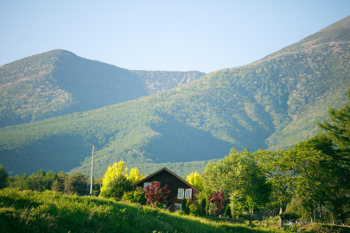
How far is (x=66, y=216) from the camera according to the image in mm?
13125

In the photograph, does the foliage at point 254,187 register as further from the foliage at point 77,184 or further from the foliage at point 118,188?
the foliage at point 77,184

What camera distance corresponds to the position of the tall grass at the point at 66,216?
1136 cm

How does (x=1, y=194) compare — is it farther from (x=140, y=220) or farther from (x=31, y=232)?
(x=140, y=220)

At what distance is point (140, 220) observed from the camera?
16719mm

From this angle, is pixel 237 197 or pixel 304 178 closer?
pixel 304 178

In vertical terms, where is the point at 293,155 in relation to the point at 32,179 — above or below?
above

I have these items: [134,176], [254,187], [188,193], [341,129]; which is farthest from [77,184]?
[341,129]

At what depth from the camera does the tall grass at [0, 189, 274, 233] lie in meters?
11.4

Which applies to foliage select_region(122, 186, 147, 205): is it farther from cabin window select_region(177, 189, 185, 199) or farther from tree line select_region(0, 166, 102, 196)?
tree line select_region(0, 166, 102, 196)

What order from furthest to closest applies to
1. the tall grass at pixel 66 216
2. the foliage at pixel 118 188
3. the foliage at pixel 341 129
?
the foliage at pixel 118 188, the foliage at pixel 341 129, the tall grass at pixel 66 216

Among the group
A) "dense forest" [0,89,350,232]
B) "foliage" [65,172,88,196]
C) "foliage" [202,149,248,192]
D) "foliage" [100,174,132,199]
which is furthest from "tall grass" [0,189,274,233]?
"foliage" [65,172,88,196]

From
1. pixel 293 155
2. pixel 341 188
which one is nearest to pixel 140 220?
pixel 293 155

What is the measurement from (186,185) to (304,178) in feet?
76.0

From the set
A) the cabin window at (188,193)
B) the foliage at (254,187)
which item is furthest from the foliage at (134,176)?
the foliage at (254,187)
